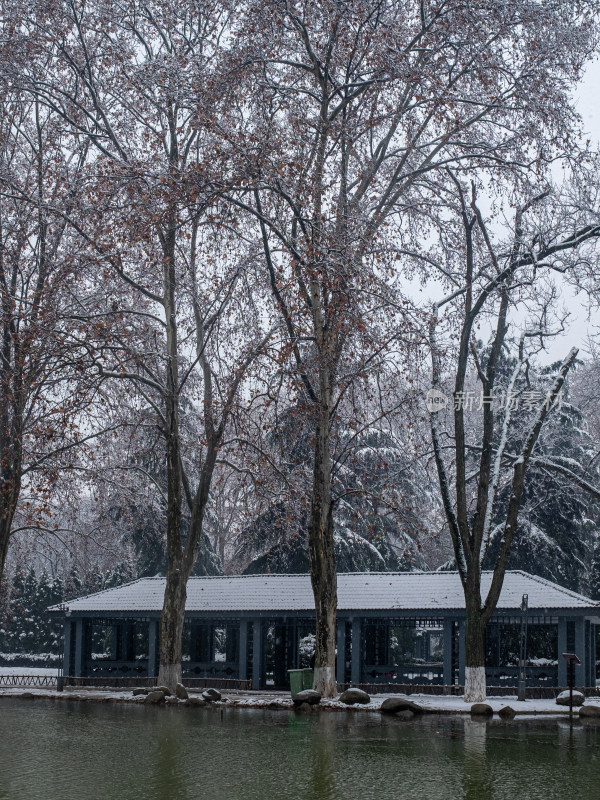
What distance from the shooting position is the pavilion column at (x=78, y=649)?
35094 millimetres

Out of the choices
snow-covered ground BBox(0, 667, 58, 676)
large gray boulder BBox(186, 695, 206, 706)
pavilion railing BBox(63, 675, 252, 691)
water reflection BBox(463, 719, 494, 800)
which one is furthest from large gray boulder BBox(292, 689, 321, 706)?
snow-covered ground BBox(0, 667, 58, 676)

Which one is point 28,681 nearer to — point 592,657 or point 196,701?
point 196,701

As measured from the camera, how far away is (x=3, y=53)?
2314cm

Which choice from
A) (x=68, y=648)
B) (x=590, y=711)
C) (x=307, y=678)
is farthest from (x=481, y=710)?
(x=68, y=648)

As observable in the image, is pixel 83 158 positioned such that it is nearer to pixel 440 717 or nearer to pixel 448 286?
pixel 448 286

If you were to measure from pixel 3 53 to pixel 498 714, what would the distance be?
18600 mm

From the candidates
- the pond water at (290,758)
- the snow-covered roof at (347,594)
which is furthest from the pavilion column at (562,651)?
the pond water at (290,758)

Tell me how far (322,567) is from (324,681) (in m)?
2.68

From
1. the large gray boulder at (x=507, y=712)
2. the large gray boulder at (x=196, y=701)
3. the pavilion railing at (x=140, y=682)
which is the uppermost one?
the large gray boulder at (x=507, y=712)

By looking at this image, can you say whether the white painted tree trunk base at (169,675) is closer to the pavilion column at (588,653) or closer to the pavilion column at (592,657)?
the pavilion column at (588,653)

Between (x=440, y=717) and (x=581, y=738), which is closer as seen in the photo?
(x=581, y=738)

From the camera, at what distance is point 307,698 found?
23516 mm

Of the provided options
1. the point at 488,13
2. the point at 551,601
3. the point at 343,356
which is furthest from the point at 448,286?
the point at 551,601

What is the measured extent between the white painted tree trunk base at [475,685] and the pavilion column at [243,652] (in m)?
9.53
